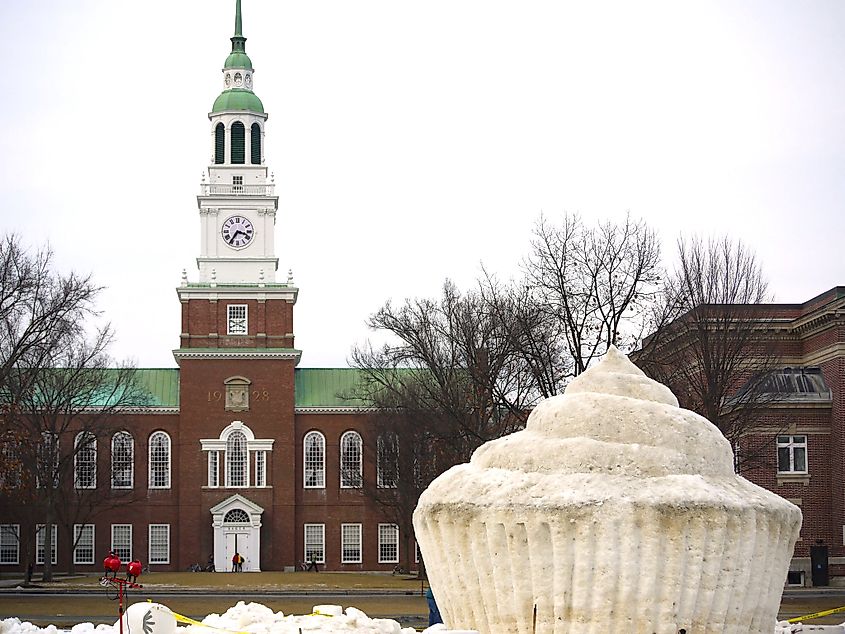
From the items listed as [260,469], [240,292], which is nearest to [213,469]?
[260,469]

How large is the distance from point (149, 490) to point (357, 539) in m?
11.0

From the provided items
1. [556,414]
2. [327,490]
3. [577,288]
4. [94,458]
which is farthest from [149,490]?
[556,414]

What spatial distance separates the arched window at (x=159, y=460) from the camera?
3022 inches

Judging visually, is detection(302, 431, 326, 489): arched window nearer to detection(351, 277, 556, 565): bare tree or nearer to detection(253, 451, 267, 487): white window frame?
detection(253, 451, 267, 487): white window frame

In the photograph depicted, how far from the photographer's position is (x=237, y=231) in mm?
76625

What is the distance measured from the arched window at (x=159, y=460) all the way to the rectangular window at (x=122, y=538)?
2.51m

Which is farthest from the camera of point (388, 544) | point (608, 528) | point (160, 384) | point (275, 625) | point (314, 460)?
point (160, 384)

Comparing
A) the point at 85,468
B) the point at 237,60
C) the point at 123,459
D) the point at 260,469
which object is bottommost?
the point at 260,469

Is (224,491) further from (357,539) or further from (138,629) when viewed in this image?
(138,629)

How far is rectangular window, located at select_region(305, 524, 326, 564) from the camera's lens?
76.7 m

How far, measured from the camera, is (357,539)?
78.1m

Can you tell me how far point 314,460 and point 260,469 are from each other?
3.29 m

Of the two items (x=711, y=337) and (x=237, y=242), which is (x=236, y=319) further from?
(x=711, y=337)

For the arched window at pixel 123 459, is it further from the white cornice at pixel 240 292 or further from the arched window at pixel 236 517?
the white cornice at pixel 240 292
